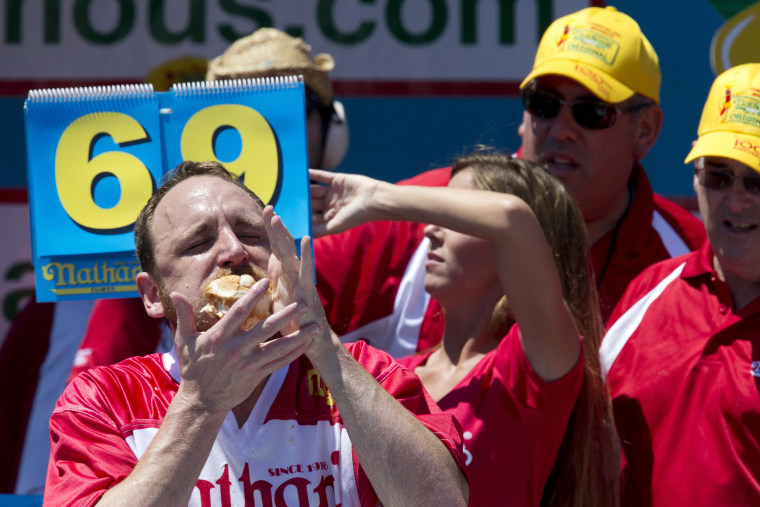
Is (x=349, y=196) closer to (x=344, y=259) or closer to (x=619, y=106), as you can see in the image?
(x=344, y=259)

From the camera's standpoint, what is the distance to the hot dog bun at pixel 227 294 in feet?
5.08

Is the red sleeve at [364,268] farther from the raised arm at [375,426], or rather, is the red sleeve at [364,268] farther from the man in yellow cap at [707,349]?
the raised arm at [375,426]

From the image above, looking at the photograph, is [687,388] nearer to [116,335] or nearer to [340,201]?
[340,201]

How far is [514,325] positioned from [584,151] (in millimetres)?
812

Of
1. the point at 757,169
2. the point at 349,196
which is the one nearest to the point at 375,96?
the point at 349,196

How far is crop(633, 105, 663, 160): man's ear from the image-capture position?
291cm

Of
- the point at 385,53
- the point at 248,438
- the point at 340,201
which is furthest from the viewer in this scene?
the point at 385,53

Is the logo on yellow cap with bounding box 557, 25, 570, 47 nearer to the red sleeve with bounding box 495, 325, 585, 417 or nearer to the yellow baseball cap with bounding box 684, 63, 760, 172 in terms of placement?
the yellow baseball cap with bounding box 684, 63, 760, 172

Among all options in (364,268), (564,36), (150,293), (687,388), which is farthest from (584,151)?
(150,293)

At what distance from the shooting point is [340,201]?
7.95 feet

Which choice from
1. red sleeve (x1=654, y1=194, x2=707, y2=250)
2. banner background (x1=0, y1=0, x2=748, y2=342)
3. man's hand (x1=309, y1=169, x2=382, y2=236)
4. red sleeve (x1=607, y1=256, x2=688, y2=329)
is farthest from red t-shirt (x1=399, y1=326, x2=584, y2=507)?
banner background (x1=0, y1=0, x2=748, y2=342)

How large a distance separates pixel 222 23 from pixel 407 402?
8.15 feet

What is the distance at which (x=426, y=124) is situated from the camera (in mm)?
3881

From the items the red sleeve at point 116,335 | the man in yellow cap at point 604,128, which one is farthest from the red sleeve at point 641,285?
the red sleeve at point 116,335
